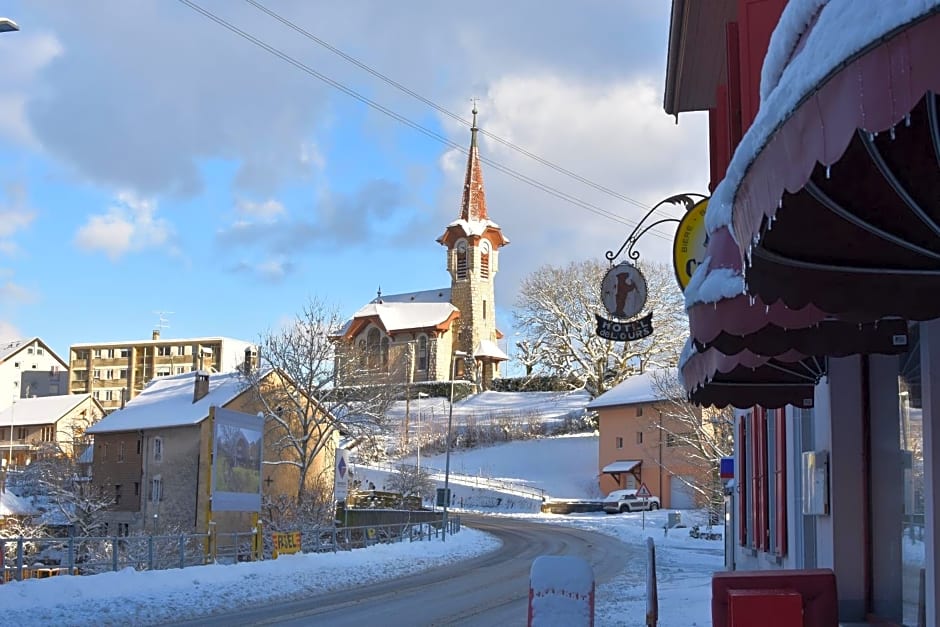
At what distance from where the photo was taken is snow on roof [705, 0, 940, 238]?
3284 mm

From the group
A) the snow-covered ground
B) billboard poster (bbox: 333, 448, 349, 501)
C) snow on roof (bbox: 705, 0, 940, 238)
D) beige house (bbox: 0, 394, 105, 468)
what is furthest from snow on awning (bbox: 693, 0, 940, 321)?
beige house (bbox: 0, 394, 105, 468)

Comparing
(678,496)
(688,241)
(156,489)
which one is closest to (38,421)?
(156,489)

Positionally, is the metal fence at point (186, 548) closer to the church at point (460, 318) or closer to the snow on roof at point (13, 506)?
the snow on roof at point (13, 506)

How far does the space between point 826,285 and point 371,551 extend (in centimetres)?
2656

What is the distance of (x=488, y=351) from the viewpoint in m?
104

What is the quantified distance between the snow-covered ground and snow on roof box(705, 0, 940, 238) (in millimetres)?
12438

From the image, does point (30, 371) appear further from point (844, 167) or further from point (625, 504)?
point (844, 167)

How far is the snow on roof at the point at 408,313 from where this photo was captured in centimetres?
10550

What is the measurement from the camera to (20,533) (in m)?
50.1

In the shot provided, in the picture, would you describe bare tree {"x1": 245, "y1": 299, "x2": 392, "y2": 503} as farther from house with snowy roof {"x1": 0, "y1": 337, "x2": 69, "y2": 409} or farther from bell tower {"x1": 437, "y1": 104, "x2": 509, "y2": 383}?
house with snowy roof {"x1": 0, "y1": 337, "x2": 69, "y2": 409}

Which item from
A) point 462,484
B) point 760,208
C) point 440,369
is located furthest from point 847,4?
point 440,369

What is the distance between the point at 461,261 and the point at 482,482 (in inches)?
1360

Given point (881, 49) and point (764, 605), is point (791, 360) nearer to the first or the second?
point (764, 605)

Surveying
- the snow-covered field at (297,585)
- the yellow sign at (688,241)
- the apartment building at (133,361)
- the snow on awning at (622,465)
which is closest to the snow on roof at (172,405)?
the snow-covered field at (297,585)
